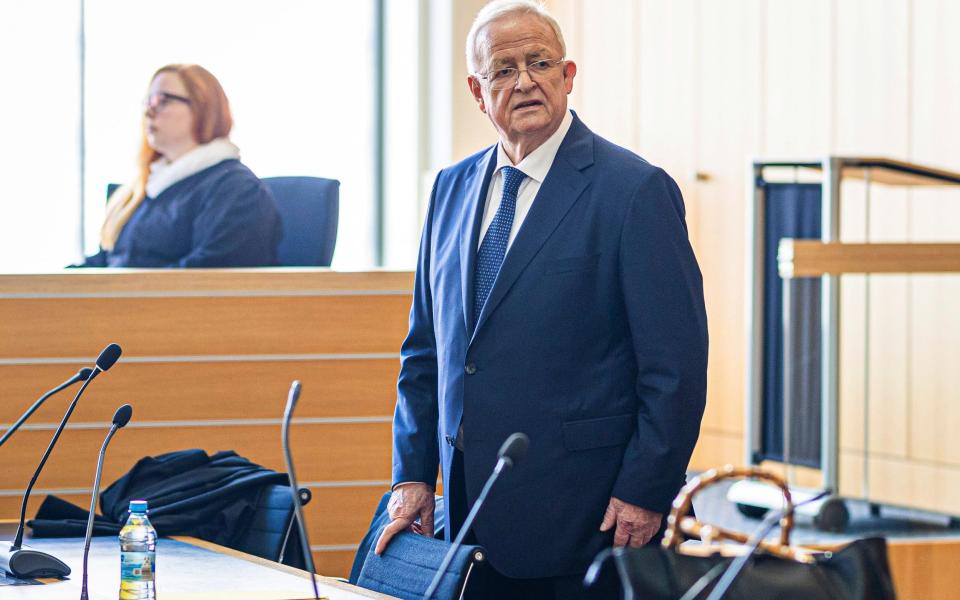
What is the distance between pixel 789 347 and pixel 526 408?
283 cm

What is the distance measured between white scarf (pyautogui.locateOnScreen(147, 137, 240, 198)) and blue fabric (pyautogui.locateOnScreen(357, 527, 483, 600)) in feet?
6.64

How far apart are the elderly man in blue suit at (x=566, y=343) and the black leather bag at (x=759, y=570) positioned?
655mm

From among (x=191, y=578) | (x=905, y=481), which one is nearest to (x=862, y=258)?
(x=905, y=481)

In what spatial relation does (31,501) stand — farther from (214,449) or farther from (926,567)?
(926,567)

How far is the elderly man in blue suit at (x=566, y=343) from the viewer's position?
2.35 meters

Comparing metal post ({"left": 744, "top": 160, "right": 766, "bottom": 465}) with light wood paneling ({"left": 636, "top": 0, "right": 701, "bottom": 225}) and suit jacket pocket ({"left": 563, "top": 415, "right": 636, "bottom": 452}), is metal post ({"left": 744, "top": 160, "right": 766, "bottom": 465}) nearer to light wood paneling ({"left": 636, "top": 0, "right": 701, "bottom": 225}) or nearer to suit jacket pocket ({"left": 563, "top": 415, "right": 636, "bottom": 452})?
light wood paneling ({"left": 636, "top": 0, "right": 701, "bottom": 225})

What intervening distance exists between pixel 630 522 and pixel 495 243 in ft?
1.79

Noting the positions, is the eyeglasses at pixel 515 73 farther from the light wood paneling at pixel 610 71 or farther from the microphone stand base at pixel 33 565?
the light wood paneling at pixel 610 71

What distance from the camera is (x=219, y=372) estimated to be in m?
3.83

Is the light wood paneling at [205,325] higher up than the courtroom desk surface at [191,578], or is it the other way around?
the light wood paneling at [205,325]

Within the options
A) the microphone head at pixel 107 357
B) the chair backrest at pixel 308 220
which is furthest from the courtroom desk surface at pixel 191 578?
the chair backrest at pixel 308 220

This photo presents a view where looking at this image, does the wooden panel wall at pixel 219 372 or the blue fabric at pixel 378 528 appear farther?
the wooden panel wall at pixel 219 372

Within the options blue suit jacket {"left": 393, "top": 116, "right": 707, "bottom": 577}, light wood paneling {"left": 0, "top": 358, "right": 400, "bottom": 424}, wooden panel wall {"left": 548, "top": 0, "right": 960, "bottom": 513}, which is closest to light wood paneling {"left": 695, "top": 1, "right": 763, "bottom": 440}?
wooden panel wall {"left": 548, "top": 0, "right": 960, "bottom": 513}

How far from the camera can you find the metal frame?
179 inches
